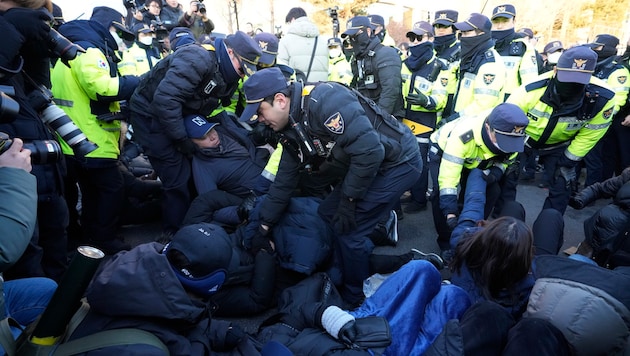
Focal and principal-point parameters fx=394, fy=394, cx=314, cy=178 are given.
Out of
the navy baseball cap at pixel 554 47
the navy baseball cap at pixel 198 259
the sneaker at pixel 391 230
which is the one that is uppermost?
the navy baseball cap at pixel 198 259

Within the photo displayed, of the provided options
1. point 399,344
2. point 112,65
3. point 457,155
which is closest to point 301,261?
point 399,344

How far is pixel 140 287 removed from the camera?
1181 mm

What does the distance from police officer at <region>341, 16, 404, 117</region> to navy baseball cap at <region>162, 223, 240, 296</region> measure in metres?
2.90

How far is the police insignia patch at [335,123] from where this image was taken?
2.22 meters

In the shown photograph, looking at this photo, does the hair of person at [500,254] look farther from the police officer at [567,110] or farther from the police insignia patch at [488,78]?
the police insignia patch at [488,78]

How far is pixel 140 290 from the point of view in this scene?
3.86 feet

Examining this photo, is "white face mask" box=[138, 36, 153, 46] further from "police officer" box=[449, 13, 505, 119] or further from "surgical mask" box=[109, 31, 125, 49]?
"police officer" box=[449, 13, 505, 119]

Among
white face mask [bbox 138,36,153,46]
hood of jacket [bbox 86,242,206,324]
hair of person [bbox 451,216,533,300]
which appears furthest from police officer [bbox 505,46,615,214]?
white face mask [bbox 138,36,153,46]

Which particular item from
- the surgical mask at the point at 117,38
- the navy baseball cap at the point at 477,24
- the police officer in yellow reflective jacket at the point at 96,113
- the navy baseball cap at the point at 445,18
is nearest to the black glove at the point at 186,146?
the police officer in yellow reflective jacket at the point at 96,113

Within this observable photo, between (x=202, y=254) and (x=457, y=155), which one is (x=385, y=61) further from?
(x=202, y=254)

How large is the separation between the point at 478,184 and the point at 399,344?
4.62ft

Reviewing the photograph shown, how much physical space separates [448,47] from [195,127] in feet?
10.4

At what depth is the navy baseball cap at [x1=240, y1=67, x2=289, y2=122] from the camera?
7.25ft

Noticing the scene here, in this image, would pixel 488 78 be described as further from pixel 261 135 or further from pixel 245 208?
pixel 245 208
